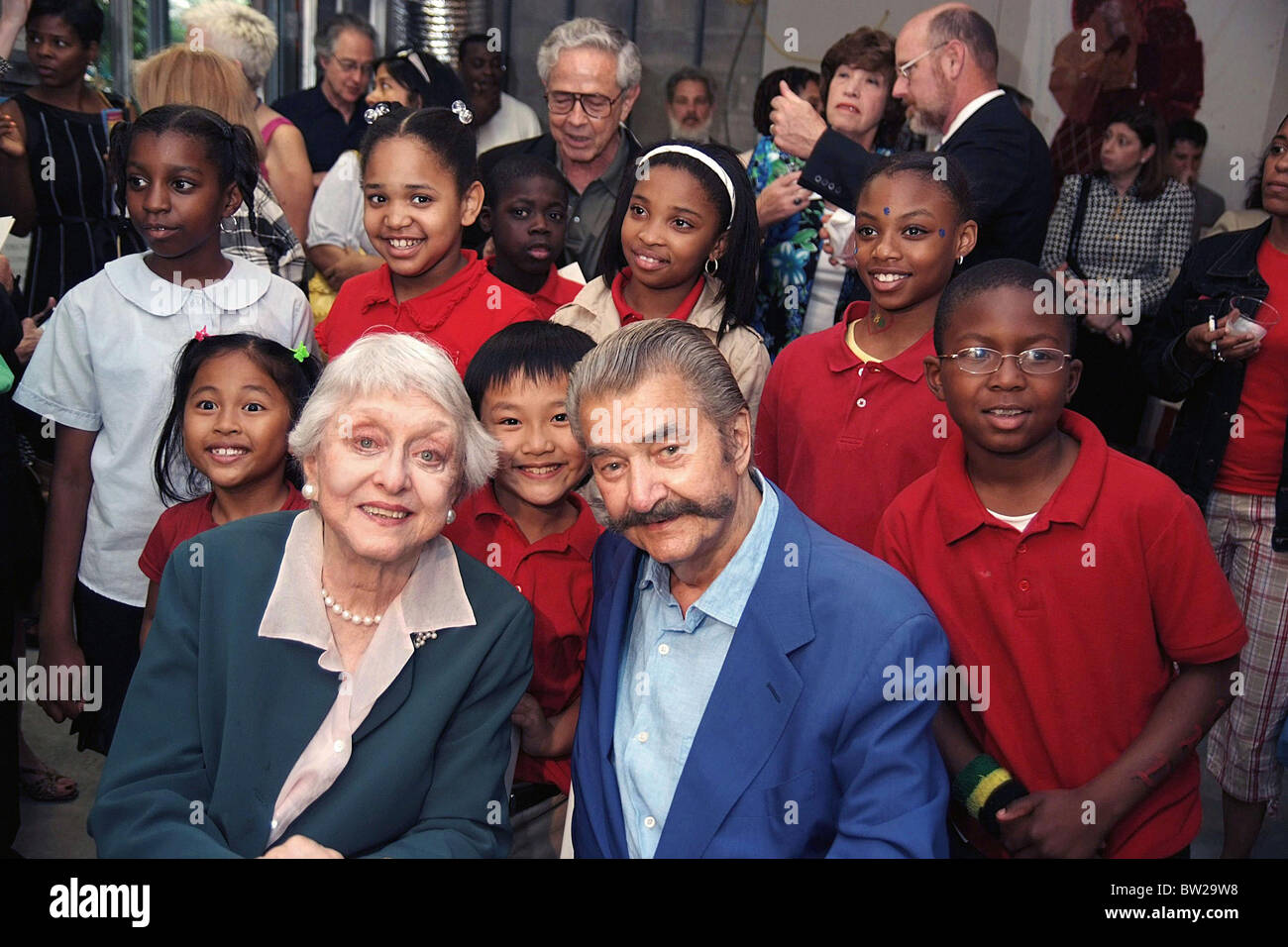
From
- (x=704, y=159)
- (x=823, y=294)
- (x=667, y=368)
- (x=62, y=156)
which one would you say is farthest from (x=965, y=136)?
(x=62, y=156)

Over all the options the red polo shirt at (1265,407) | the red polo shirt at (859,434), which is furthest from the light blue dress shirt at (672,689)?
the red polo shirt at (1265,407)

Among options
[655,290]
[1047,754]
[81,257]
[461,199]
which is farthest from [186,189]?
[1047,754]

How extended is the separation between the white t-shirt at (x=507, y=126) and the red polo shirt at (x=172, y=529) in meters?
3.06

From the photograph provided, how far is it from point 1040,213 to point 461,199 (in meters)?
1.70

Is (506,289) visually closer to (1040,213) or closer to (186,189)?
(186,189)

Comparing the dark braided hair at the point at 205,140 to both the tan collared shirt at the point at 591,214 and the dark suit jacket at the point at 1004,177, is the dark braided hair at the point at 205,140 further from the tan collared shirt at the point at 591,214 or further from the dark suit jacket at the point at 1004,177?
the dark suit jacket at the point at 1004,177

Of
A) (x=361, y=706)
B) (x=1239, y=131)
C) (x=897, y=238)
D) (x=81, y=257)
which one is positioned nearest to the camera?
(x=361, y=706)

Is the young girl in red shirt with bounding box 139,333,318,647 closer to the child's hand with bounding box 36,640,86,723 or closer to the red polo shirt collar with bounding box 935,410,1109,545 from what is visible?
the child's hand with bounding box 36,640,86,723

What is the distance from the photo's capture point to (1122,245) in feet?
17.7

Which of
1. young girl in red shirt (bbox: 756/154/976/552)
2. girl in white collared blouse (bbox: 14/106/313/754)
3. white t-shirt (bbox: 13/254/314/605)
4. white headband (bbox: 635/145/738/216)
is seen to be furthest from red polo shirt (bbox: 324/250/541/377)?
young girl in red shirt (bbox: 756/154/976/552)

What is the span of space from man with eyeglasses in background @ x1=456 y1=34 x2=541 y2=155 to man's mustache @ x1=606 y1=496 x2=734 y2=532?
3628mm

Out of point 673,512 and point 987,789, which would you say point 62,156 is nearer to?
point 673,512

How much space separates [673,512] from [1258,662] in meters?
2.17

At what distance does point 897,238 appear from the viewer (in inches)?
→ 108
